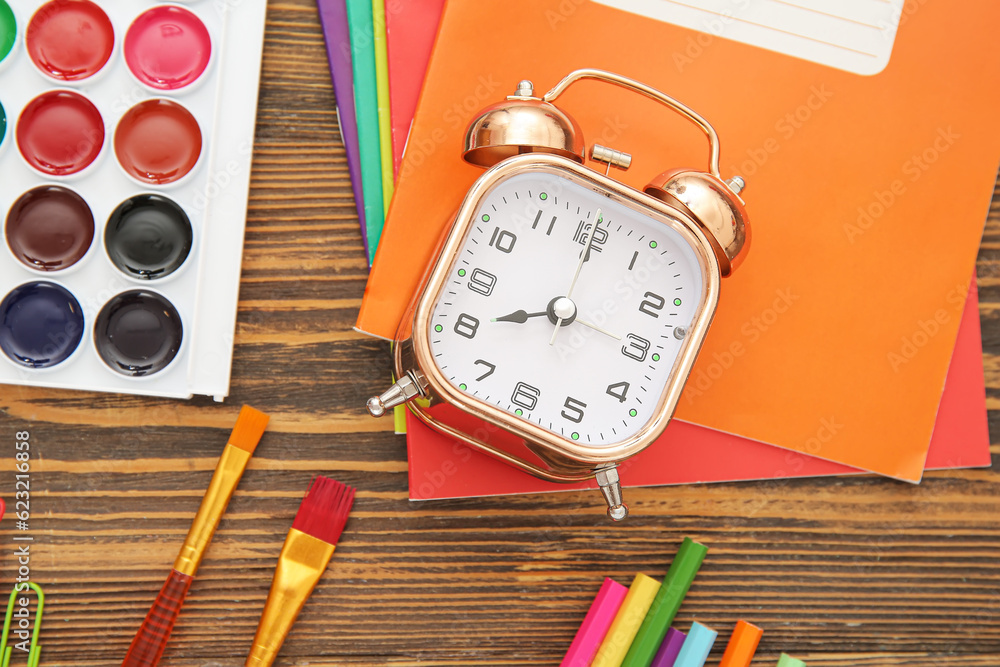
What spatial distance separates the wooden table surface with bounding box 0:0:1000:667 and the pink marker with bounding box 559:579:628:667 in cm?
3

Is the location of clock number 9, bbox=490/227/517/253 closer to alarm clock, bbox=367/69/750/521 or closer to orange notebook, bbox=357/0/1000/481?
alarm clock, bbox=367/69/750/521

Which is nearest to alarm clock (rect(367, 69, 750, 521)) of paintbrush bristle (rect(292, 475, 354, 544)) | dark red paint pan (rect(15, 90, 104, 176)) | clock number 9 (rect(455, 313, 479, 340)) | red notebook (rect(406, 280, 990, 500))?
clock number 9 (rect(455, 313, 479, 340))

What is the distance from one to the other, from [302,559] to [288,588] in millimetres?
42

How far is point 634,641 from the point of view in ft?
3.16

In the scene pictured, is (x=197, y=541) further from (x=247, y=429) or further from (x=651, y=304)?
(x=651, y=304)

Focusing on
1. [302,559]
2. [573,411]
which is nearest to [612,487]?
[573,411]

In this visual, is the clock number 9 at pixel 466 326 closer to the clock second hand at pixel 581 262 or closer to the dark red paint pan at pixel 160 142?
the clock second hand at pixel 581 262

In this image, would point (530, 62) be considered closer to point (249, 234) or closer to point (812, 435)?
point (249, 234)

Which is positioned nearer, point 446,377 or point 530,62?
point 446,377

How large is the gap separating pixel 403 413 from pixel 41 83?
66cm

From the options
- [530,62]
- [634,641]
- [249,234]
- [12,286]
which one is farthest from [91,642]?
[530,62]

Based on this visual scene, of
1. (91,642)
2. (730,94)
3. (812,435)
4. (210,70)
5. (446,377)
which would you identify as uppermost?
(730,94)

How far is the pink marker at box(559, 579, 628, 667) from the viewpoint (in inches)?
37.4

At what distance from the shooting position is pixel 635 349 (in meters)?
0.84
